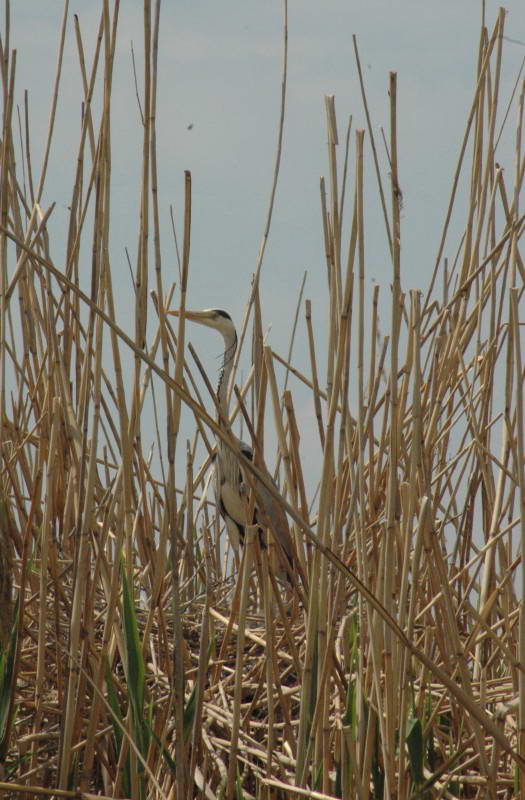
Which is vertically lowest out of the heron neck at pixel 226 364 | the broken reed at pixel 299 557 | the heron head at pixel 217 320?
the broken reed at pixel 299 557

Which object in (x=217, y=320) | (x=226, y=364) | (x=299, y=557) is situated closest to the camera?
(x=299, y=557)

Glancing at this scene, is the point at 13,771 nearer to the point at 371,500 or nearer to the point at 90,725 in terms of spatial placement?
the point at 90,725

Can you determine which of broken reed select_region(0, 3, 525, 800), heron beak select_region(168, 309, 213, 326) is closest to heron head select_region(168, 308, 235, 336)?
heron beak select_region(168, 309, 213, 326)

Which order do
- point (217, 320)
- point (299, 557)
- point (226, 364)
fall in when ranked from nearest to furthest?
point (299, 557)
point (226, 364)
point (217, 320)

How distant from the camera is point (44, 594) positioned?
1945 mm

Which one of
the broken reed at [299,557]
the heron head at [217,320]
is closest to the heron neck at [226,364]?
the heron head at [217,320]

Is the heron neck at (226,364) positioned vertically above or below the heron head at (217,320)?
below

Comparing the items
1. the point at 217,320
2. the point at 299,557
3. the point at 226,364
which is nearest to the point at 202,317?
the point at 217,320

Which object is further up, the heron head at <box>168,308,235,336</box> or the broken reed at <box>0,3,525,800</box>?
the heron head at <box>168,308,235,336</box>

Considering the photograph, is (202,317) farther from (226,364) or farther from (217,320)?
(226,364)

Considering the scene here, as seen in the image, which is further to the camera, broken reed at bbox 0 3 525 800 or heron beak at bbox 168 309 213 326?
heron beak at bbox 168 309 213 326

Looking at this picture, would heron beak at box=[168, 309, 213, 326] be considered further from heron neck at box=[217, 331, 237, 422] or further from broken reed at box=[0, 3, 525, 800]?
broken reed at box=[0, 3, 525, 800]

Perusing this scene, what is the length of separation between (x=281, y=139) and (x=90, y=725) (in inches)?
45.0

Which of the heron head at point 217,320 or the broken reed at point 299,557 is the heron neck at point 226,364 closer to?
the heron head at point 217,320
